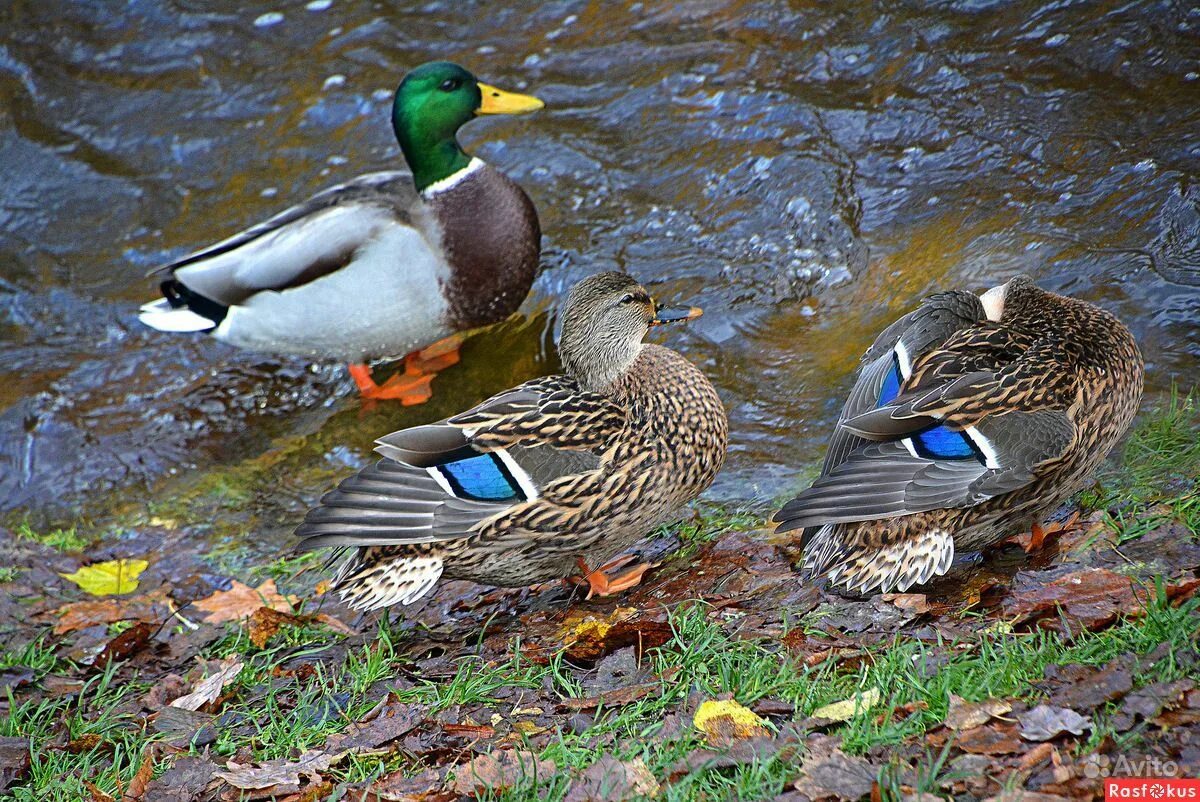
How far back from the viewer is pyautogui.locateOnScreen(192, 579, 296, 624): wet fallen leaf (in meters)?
4.28

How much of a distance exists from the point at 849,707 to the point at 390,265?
12.0 feet

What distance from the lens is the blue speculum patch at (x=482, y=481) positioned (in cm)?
365

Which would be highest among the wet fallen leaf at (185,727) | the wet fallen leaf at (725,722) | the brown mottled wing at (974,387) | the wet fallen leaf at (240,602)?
the brown mottled wing at (974,387)

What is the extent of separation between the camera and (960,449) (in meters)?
3.45

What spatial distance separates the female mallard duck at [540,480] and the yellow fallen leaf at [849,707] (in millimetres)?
1155

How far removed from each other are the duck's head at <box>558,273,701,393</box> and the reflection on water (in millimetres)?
817

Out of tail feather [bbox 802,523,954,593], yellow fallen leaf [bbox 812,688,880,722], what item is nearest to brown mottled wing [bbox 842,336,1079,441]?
tail feather [bbox 802,523,954,593]

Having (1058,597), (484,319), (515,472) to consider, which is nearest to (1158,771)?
(1058,597)

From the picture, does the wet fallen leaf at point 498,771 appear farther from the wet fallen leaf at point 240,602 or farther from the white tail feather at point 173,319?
the white tail feather at point 173,319

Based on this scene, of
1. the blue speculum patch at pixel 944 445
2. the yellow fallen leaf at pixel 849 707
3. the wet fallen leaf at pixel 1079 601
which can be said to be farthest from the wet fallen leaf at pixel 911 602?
the yellow fallen leaf at pixel 849 707

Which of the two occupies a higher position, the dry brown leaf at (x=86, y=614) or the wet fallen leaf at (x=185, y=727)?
the wet fallen leaf at (x=185, y=727)

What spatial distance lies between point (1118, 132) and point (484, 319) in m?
3.23

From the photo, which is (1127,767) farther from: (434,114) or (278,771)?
(434,114)

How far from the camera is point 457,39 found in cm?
826
